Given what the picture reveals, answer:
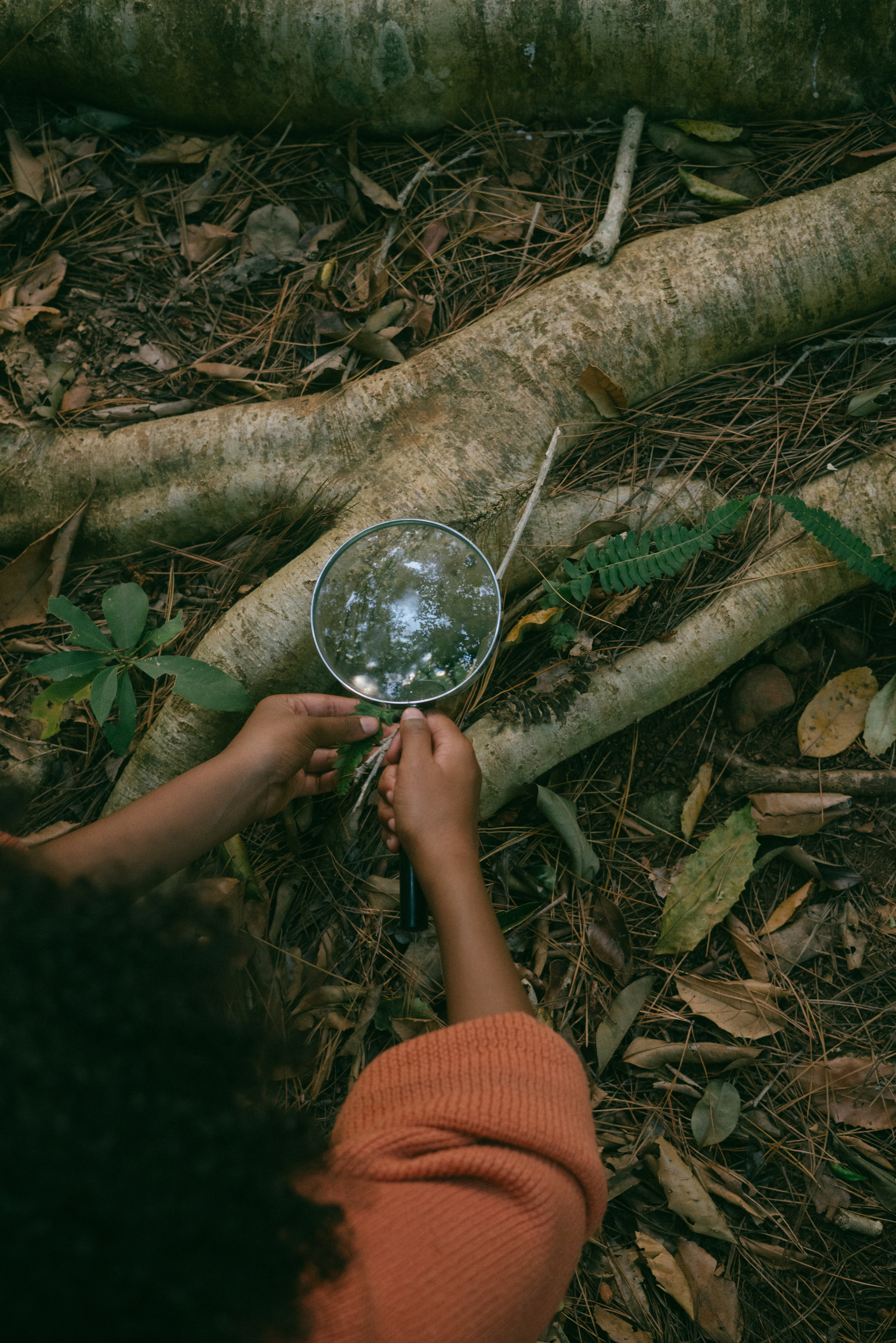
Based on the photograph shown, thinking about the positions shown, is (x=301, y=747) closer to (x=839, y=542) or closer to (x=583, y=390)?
(x=583, y=390)

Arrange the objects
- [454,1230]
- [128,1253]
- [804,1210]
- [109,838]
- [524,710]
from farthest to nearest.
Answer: [524,710], [804,1210], [109,838], [454,1230], [128,1253]

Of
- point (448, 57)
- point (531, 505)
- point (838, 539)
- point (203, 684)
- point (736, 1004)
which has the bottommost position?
point (736, 1004)

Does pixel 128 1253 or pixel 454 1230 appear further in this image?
pixel 454 1230

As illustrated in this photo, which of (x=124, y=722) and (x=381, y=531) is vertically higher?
(x=381, y=531)

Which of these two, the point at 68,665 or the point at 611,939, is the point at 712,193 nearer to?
the point at 611,939

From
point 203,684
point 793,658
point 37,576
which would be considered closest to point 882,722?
point 793,658

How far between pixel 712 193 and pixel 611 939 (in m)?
2.76

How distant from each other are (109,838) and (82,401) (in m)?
1.81

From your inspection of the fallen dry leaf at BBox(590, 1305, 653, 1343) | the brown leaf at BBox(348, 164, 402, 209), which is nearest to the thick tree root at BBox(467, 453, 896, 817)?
the fallen dry leaf at BBox(590, 1305, 653, 1343)

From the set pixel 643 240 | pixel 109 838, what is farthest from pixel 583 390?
pixel 109 838

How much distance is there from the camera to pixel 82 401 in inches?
111

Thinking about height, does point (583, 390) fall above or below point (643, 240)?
below

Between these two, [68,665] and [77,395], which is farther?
[77,395]

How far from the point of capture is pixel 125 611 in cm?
221
